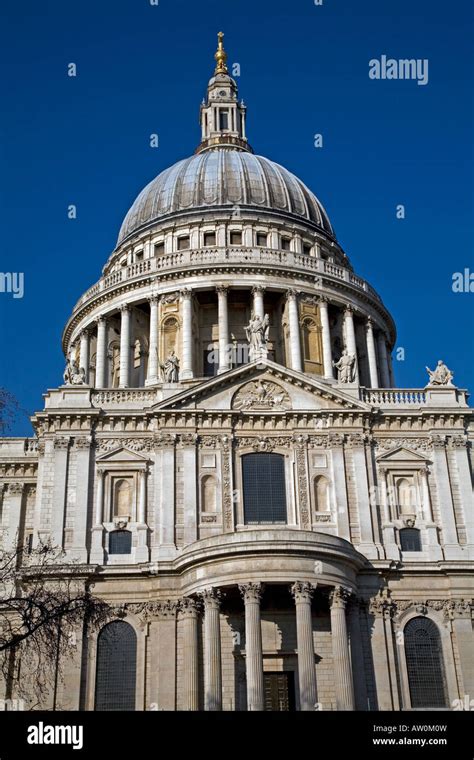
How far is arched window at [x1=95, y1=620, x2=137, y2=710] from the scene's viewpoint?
128 feet

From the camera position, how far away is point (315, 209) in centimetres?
6812

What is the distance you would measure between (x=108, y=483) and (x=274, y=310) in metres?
21.1

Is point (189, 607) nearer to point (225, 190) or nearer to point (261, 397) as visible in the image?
point (261, 397)

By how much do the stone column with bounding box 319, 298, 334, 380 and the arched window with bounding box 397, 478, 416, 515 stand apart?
13.0 metres

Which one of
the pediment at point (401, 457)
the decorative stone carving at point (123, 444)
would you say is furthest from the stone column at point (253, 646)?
Result: the pediment at point (401, 457)

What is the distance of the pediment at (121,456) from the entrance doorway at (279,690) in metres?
11.2

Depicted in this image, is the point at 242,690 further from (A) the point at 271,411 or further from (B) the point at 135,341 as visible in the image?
(B) the point at 135,341

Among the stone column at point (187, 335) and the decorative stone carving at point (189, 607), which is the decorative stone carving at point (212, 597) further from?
the stone column at point (187, 335)

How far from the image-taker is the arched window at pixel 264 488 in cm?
4269

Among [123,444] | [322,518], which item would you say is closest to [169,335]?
[123,444]

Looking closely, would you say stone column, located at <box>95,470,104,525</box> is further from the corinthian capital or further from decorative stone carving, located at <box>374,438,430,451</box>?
decorative stone carving, located at <box>374,438,430,451</box>

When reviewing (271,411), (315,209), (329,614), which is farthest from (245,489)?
(315,209)

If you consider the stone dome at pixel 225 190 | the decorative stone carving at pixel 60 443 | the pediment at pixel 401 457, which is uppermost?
the stone dome at pixel 225 190

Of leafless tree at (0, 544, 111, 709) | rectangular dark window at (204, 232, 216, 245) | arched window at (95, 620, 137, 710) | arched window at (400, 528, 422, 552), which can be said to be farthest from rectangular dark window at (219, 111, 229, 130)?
arched window at (95, 620, 137, 710)
